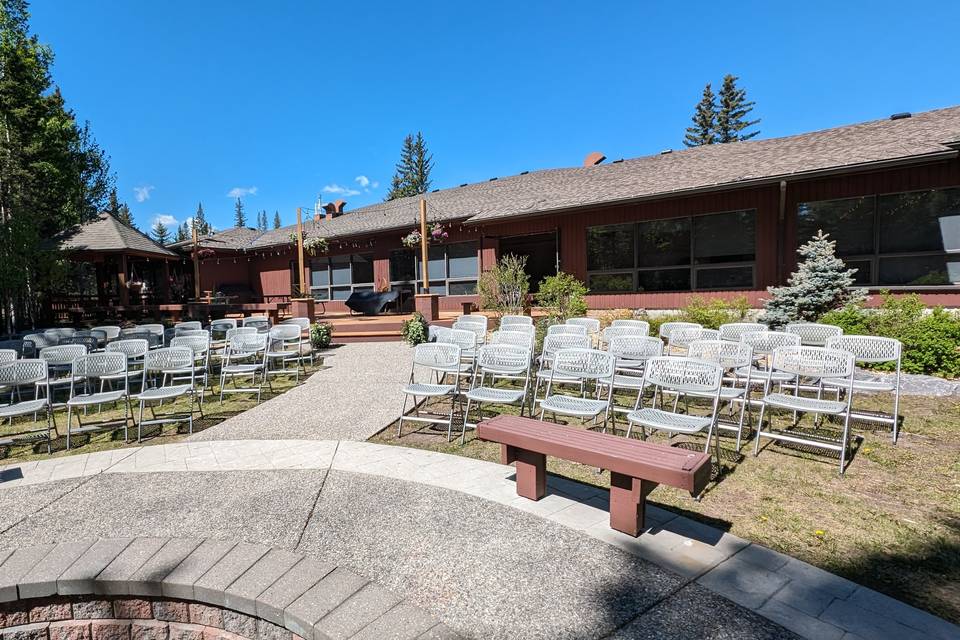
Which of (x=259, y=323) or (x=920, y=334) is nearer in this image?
(x=920, y=334)

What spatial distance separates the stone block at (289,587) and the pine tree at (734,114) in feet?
168

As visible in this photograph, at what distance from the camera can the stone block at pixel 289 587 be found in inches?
88.3

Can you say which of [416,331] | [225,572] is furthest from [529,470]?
[416,331]

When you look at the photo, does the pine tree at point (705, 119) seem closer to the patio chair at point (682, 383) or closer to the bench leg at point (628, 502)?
the patio chair at point (682, 383)

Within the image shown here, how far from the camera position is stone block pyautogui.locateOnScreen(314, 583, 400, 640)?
2.07 metres

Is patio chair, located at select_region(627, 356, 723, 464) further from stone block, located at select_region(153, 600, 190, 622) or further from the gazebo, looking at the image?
the gazebo

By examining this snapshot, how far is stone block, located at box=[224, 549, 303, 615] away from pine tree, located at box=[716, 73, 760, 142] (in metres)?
51.1

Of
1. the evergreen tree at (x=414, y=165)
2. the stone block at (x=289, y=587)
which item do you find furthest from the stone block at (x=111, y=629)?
the evergreen tree at (x=414, y=165)

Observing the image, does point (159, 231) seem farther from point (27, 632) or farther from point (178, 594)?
point (178, 594)

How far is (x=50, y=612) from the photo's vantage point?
2.62 m

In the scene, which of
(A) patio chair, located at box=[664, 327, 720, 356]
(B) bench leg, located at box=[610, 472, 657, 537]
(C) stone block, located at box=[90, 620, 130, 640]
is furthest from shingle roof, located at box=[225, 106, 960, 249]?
(C) stone block, located at box=[90, 620, 130, 640]

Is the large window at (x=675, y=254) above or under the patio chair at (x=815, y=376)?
above

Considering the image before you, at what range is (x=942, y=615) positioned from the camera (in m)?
2.14

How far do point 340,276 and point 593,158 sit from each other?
11.7 m
